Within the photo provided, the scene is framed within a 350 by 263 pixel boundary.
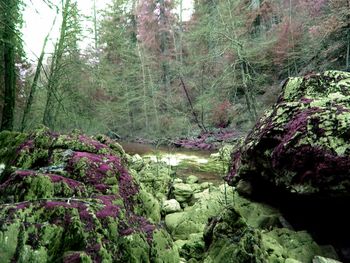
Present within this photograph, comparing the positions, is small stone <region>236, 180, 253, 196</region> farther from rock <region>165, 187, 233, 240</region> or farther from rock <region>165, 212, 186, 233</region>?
rock <region>165, 212, 186, 233</region>

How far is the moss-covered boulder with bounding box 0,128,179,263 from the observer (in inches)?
75.5

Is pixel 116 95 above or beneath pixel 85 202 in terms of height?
above

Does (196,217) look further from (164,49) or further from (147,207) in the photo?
(164,49)

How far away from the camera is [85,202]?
238cm

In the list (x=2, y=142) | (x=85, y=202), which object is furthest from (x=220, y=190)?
(x=2, y=142)

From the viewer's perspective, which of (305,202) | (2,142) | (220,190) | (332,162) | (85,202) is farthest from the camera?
(220,190)

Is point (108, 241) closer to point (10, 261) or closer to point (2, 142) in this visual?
point (10, 261)

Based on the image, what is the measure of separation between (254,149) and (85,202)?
8.36 feet

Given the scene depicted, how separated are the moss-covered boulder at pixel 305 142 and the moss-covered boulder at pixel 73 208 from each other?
161 centimetres

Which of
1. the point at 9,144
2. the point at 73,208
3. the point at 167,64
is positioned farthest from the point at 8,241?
the point at 167,64

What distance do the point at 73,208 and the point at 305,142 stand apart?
8.52 feet

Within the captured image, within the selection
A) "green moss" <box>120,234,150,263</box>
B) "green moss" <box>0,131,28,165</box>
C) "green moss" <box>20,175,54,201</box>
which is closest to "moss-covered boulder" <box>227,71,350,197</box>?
"green moss" <box>120,234,150,263</box>

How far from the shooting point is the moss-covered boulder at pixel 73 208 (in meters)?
1.92

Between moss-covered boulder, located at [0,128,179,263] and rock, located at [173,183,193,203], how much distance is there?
5.97 feet
